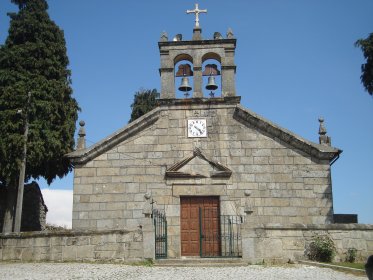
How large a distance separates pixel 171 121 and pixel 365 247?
8.04m

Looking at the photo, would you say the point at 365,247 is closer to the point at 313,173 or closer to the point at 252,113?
the point at 313,173

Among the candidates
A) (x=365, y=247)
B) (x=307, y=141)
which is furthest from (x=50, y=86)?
(x=365, y=247)

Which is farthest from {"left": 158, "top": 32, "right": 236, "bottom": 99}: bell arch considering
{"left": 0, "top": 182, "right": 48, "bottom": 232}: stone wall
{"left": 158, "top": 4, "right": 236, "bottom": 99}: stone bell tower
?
{"left": 0, "top": 182, "right": 48, "bottom": 232}: stone wall

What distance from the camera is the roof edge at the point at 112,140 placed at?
15.8 meters

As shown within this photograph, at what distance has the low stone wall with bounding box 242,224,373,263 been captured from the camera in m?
12.3

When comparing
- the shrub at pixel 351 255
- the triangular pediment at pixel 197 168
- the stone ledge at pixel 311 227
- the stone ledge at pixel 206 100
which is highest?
the stone ledge at pixel 206 100

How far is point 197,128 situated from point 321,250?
648 centimetres

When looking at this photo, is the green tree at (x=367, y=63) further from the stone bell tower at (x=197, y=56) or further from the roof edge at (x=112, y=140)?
the roof edge at (x=112, y=140)

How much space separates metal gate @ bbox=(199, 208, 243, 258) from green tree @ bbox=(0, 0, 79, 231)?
8497 mm

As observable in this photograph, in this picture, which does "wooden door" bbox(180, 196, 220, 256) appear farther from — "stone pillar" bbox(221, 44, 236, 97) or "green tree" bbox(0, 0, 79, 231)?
"green tree" bbox(0, 0, 79, 231)

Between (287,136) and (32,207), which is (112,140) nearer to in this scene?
(287,136)

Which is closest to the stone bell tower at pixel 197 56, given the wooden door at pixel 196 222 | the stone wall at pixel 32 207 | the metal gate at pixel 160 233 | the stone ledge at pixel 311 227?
the wooden door at pixel 196 222

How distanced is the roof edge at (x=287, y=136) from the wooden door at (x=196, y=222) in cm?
323

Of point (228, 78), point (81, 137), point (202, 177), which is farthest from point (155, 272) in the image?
point (228, 78)
